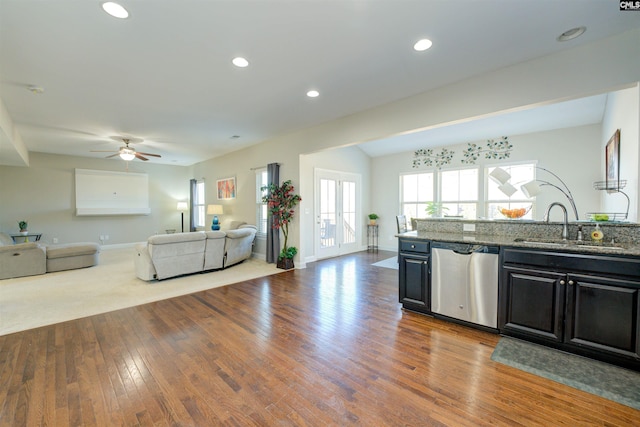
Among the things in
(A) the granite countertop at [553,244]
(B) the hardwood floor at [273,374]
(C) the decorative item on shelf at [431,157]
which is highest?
(C) the decorative item on shelf at [431,157]

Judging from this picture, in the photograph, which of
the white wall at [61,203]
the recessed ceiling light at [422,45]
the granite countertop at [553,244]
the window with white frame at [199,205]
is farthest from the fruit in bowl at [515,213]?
the white wall at [61,203]

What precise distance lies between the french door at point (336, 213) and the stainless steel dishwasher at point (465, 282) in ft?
11.6

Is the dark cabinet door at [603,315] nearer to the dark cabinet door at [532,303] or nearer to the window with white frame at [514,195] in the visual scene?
the dark cabinet door at [532,303]

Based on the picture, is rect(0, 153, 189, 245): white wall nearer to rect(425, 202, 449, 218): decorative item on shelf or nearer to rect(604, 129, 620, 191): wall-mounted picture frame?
rect(425, 202, 449, 218): decorative item on shelf

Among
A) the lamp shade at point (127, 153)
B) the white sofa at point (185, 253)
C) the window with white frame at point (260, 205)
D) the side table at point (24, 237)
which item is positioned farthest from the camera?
the window with white frame at point (260, 205)

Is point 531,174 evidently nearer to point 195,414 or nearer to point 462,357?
point 462,357

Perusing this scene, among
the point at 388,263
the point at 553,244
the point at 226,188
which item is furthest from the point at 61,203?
the point at 553,244

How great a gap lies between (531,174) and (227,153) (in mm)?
7527

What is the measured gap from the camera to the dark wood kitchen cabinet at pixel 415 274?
3.20 metres

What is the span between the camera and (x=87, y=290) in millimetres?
4281

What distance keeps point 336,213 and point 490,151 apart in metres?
3.84

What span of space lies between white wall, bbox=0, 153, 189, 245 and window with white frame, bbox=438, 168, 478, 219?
9.09m

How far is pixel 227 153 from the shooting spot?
7.71m

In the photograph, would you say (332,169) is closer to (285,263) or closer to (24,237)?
(285,263)
